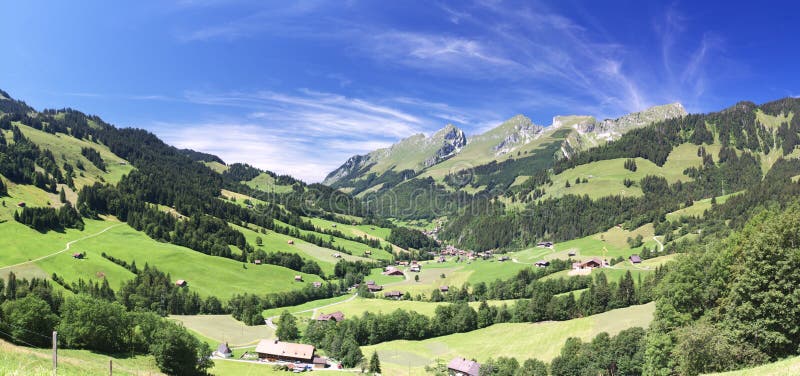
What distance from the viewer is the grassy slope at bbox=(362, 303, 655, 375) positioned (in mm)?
78688

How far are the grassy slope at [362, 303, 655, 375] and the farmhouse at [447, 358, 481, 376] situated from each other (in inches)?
171

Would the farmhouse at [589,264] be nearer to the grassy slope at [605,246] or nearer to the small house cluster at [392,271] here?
the grassy slope at [605,246]

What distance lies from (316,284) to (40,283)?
7856cm

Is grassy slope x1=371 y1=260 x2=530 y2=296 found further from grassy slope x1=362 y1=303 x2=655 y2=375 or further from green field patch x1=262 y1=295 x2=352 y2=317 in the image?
grassy slope x1=362 y1=303 x2=655 y2=375

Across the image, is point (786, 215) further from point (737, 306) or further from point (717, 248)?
point (717, 248)

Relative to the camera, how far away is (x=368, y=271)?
18725cm

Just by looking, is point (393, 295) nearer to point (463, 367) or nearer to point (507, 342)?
point (507, 342)

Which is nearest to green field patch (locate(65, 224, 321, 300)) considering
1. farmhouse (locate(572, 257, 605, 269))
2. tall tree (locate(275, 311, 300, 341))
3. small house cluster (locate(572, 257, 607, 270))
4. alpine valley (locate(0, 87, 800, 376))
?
alpine valley (locate(0, 87, 800, 376))

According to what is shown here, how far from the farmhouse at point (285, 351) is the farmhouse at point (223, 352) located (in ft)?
19.3

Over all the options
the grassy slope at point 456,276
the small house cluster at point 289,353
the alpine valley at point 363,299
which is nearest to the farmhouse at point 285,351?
the small house cluster at point 289,353

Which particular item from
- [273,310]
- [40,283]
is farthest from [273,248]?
[40,283]

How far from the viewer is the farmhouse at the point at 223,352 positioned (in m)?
87.5

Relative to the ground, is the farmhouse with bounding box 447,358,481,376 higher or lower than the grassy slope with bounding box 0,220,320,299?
lower

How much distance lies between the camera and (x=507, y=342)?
86.5 meters
